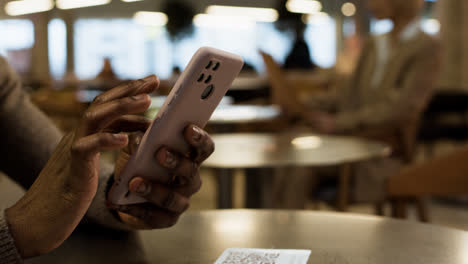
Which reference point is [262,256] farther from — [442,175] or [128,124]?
[442,175]

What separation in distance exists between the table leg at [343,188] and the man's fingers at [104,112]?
167cm

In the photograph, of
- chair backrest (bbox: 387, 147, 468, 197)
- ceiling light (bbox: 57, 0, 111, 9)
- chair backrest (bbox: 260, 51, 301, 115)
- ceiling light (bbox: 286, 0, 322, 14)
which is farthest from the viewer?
ceiling light (bbox: 57, 0, 111, 9)

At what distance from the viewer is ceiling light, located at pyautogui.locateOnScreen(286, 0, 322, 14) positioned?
36.2ft

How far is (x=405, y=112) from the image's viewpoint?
106 inches

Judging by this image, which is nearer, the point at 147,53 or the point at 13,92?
the point at 13,92

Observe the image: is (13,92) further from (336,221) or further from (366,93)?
(366,93)

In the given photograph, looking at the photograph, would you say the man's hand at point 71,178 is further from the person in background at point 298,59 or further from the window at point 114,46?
the window at point 114,46

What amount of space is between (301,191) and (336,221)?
1.57m

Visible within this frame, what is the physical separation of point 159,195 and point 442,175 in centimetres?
143

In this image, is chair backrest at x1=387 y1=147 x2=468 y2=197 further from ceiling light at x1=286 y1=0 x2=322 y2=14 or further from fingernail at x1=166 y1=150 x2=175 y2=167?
ceiling light at x1=286 y1=0 x2=322 y2=14

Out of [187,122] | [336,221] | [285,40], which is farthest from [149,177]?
[285,40]

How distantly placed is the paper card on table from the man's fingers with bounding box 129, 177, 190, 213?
99 millimetres

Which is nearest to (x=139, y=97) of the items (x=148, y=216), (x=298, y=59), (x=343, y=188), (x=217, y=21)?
(x=148, y=216)

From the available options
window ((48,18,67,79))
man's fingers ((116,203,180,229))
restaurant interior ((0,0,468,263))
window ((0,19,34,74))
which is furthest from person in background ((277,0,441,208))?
window ((0,19,34,74))
